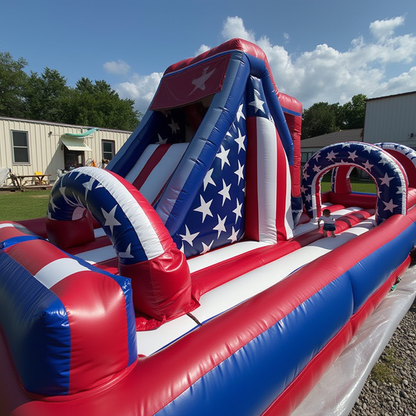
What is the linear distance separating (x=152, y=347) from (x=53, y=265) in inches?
23.3

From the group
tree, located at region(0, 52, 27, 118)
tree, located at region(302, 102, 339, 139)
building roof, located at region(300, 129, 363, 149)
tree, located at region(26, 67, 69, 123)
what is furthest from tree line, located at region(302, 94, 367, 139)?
tree, located at region(0, 52, 27, 118)

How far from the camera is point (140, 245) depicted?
1504mm

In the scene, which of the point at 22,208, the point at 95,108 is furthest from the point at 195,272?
the point at 95,108

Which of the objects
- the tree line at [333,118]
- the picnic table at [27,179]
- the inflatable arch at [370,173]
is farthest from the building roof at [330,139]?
the inflatable arch at [370,173]

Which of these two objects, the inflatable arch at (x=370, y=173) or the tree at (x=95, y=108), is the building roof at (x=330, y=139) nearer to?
the tree at (x=95, y=108)

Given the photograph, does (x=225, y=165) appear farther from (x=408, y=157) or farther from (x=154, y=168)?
(x=408, y=157)

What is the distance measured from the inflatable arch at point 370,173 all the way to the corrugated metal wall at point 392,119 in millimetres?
14207

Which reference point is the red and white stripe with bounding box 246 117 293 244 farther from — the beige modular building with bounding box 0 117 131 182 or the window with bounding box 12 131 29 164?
the window with bounding box 12 131 29 164

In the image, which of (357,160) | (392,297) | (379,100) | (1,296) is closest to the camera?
(1,296)

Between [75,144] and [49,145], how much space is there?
0.93m

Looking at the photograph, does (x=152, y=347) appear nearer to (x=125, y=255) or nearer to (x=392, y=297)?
(x=125, y=255)

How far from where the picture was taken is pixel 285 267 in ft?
7.78

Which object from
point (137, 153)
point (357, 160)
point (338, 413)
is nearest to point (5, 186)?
point (137, 153)

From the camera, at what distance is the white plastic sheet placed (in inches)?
66.9
